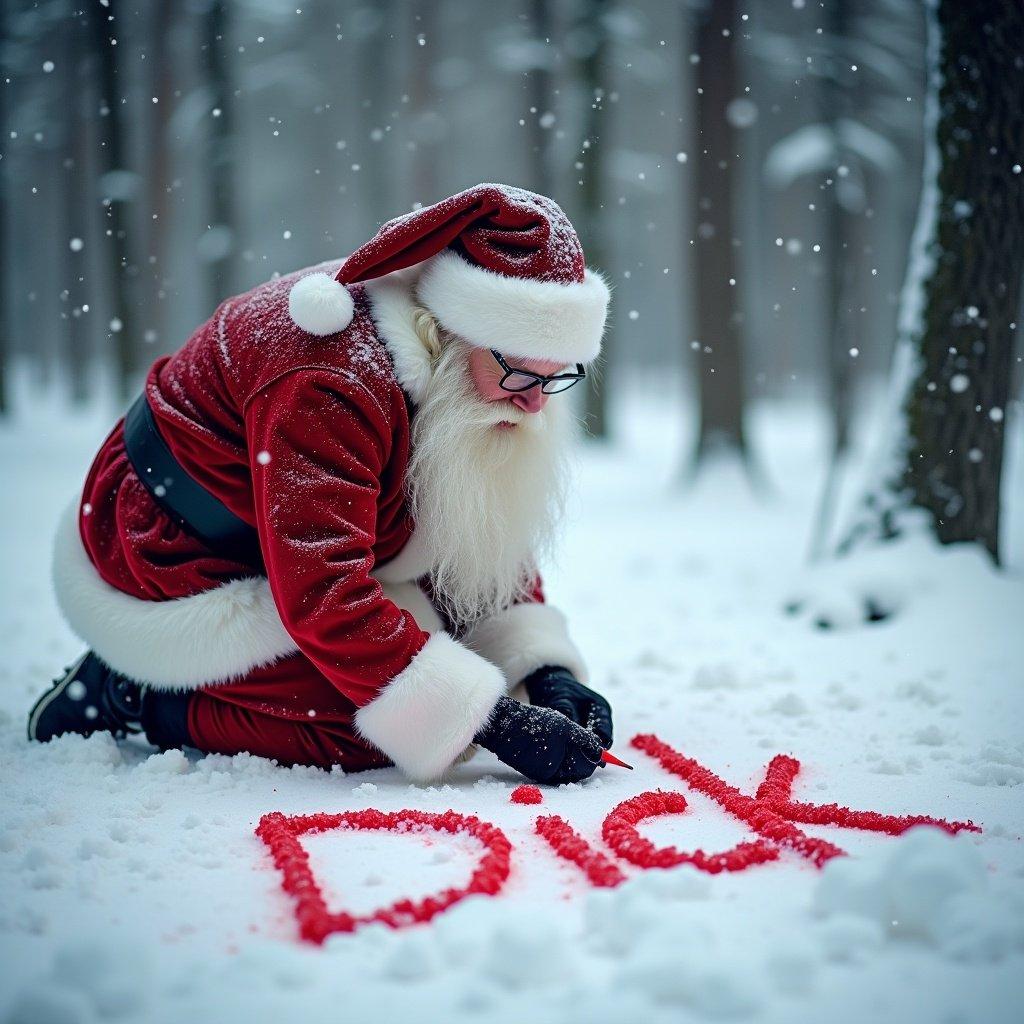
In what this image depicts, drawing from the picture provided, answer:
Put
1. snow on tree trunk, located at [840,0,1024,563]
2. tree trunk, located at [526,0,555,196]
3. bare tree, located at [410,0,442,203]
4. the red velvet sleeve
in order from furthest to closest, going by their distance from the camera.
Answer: bare tree, located at [410,0,442,203] → tree trunk, located at [526,0,555,196] → snow on tree trunk, located at [840,0,1024,563] → the red velvet sleeve

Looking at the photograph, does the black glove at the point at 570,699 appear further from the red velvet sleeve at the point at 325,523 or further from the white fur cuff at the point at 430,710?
the red velvet sleeve at the point at 325,523

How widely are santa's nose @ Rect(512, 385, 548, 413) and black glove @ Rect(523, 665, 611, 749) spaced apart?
75 centimetres

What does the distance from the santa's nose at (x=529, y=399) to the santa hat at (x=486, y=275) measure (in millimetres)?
135

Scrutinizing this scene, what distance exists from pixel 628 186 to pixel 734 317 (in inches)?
461

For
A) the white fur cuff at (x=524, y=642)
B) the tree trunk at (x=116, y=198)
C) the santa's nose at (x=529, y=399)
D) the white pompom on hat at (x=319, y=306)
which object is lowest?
the white fur cuff at (x=524, y=642)

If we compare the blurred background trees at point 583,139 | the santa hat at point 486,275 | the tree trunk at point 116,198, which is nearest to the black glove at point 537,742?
the santa hat at point 486,275

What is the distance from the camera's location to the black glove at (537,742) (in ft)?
Result: 7.59

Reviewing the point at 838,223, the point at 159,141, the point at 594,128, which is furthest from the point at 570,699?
the point at 159,141

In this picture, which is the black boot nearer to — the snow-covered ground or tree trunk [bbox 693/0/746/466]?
the snow-covered ground

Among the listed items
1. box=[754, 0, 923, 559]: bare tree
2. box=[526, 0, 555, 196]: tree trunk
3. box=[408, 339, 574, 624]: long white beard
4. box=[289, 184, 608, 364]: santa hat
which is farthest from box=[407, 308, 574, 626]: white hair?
box=[526, 0, 555, 196]: tree trunk

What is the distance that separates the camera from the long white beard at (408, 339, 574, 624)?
7.90ft

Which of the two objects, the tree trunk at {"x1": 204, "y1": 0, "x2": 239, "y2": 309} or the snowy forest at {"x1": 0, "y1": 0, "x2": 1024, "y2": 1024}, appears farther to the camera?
the tree trunk at {"x1": 204, "y1": 0, "x2": 239, "y2": 309}

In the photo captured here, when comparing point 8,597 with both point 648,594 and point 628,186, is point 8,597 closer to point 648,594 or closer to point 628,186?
point 648,594

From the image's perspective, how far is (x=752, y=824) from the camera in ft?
6.74
